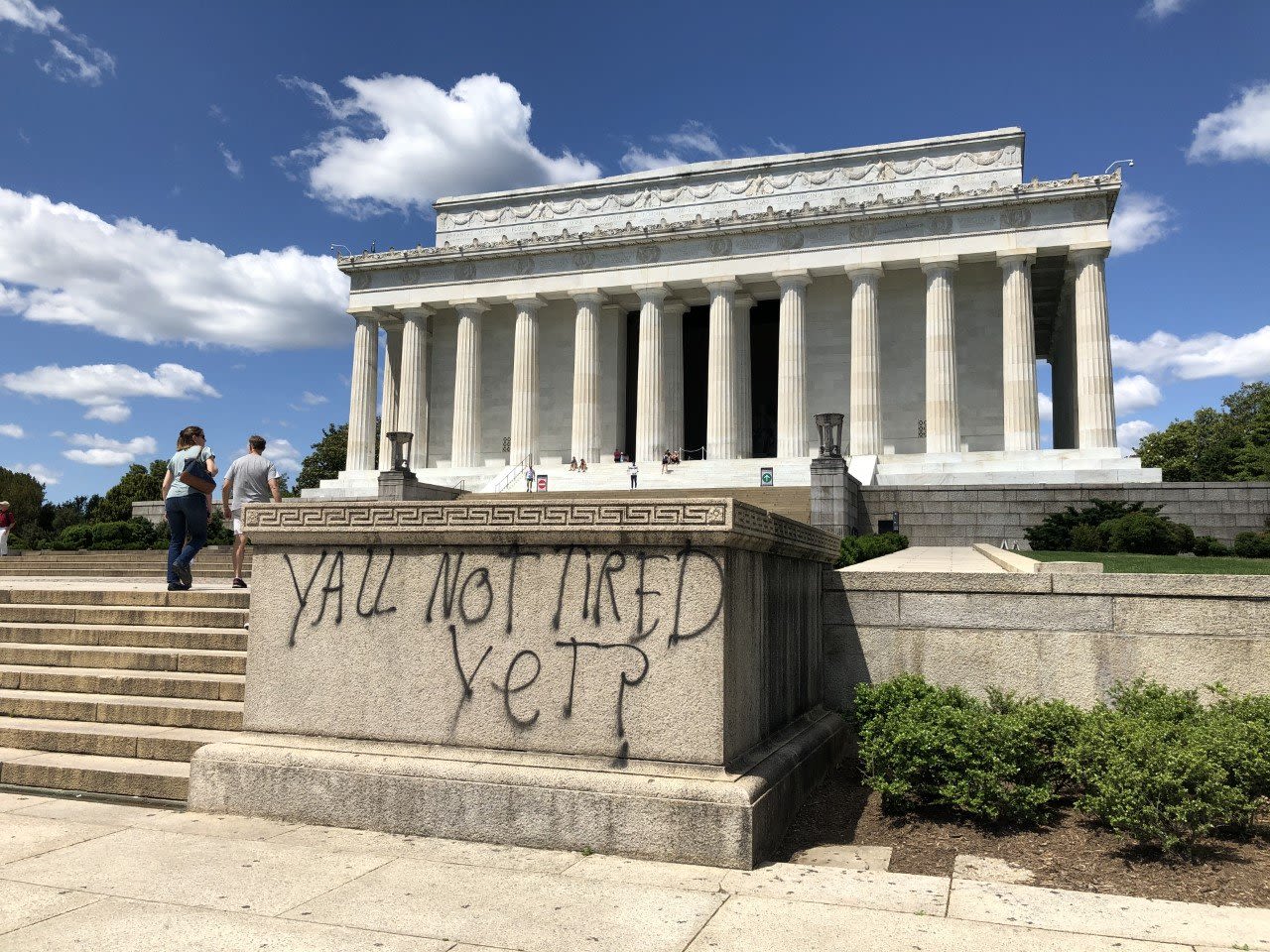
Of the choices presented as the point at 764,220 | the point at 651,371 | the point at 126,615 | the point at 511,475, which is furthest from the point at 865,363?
the point at 126,615

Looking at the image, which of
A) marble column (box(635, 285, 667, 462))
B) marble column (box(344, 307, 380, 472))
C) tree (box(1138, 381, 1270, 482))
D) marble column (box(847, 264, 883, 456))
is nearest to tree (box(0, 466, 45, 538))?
marble column (box(344, 307, 380, 472))

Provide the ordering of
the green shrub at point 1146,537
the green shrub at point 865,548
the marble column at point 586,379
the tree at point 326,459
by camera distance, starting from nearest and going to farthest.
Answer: the green shrub at point 865,548
the green shrub at point 1146,537
the marble column at point 586,379
the tree at point 326,459

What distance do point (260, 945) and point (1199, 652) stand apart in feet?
26.5

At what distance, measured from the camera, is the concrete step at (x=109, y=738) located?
8555mm

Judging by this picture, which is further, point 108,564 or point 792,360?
point 792,360

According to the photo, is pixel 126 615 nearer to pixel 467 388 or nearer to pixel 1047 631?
pixel 1047 631

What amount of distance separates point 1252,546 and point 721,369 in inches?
1033

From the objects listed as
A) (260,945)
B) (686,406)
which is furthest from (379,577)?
(686,406)

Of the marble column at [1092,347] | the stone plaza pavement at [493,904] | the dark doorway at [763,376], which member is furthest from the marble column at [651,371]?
the stone plaza pavement at [493,904]

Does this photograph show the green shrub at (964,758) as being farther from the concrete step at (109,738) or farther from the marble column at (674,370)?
the marble column at (674,370)

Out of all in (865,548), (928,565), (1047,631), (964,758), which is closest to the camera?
(964,758)

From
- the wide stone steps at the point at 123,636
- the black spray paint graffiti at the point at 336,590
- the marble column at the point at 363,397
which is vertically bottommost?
the wide stone steps at the point at 123,636

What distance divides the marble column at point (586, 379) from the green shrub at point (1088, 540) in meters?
27.2

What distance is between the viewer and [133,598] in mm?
12023
